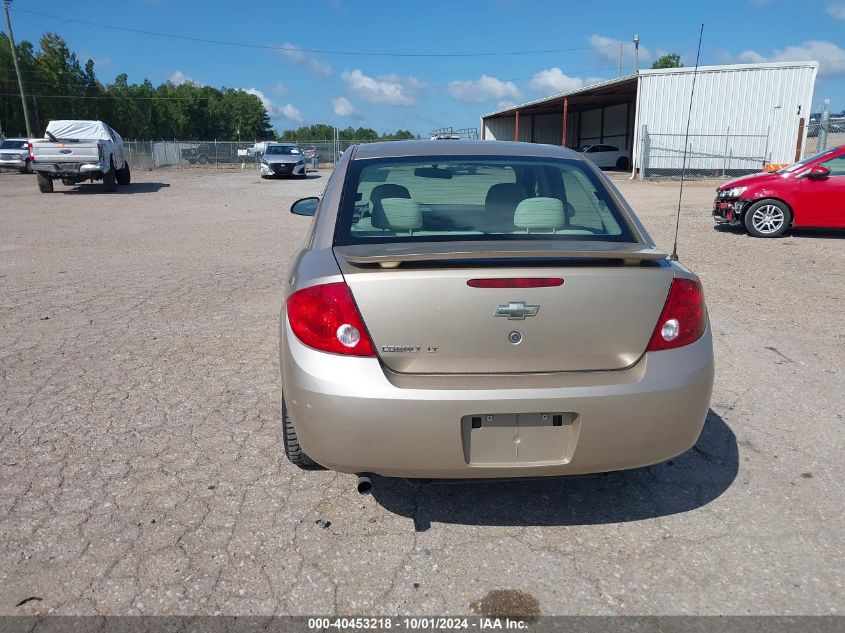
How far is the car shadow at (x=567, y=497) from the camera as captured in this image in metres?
2.99

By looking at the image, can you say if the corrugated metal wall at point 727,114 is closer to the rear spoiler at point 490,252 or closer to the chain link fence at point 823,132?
the chain link fence at point 823,132

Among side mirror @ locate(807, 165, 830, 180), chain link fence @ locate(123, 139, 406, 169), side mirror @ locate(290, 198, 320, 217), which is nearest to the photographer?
side mirror @ locate(290, 198, 320, 217)

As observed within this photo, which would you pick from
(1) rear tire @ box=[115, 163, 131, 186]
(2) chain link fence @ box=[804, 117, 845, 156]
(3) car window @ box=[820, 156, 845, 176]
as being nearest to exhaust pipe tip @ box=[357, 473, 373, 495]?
(3) car window @ box=[820, 156, 845, 176]

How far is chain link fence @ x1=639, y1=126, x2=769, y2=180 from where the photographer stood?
27.7 metres

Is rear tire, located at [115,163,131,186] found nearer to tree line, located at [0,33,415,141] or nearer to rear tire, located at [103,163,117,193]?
rear tire, located at [103,163,117,193]

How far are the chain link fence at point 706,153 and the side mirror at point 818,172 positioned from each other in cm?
1747

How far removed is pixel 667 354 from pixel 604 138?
45.1 meters

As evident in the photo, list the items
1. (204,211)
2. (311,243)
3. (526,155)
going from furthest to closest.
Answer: (204,211)
(526,155)
(311,243)

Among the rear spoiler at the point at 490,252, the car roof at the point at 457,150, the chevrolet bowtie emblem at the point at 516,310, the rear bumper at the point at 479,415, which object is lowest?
the rear bumper at the point at 479,415

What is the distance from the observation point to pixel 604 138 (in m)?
44.6

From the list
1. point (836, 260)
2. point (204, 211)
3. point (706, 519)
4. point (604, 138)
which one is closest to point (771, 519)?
point (706, 519)

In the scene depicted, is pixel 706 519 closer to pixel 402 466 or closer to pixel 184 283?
pixel 402 466

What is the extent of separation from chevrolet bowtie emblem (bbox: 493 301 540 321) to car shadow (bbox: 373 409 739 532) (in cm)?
87

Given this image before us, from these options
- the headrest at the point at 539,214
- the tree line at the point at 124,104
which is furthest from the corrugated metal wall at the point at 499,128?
the headrest at the point at 539,214
